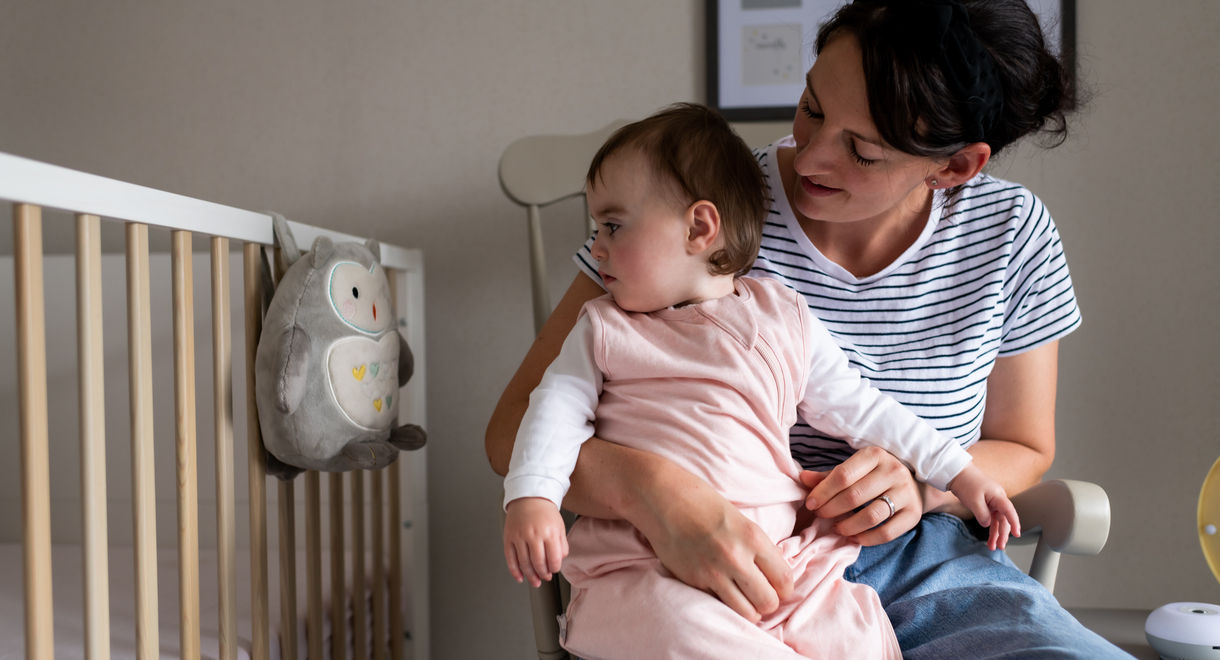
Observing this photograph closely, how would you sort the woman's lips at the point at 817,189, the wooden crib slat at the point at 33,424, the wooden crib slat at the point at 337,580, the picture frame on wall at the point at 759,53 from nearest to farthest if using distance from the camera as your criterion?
the wooden crib slat at the point at 33,424 → the woman's lips at the point at 817,189 → the wooden crib slat at the point at 337,580 → the picture frame on wall at the point at 759,53

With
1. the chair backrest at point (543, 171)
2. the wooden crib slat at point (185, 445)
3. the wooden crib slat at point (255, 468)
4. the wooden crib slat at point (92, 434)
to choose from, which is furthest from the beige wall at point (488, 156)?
the wooden crib slat at point (92, 434)

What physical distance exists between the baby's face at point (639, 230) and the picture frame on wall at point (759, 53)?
616 mm

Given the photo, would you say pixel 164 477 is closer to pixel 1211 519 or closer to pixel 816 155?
pixel 816 155

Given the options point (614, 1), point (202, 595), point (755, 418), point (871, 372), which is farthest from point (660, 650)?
point (614, 1)

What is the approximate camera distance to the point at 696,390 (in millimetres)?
843

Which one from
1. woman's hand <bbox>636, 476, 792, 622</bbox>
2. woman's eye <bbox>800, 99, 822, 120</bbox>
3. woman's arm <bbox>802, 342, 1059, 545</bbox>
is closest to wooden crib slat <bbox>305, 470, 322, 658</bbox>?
woman's hand <bbox>636, 476, 792, 622</bbox>

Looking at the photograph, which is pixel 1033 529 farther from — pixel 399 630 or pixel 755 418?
pixel 399 630

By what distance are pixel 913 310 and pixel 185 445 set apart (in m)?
0.77

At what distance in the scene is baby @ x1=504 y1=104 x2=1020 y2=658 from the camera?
2.61 ft

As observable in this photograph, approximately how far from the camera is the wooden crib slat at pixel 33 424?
67cm

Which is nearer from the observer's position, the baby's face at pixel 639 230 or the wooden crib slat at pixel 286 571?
the baby's face at pixel 639 230

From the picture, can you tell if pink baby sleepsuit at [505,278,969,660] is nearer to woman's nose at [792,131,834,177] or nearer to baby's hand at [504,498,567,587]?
baby's hand at [504,498,567,587]

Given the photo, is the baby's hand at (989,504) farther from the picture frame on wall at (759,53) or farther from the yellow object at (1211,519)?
the picture frame on wall at (759,53)

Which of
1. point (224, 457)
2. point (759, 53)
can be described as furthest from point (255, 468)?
point (759, 53)
